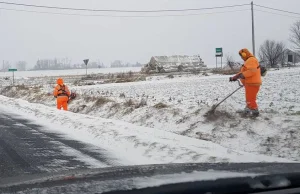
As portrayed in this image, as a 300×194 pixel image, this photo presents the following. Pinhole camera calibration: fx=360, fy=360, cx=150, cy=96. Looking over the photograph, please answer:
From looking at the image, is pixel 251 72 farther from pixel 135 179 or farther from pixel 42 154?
pixel 135 179

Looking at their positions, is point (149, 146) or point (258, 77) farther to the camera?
point (258, 77)

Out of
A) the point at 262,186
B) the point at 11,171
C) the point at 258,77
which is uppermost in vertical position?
the point at 258,77

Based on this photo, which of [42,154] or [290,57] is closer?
[42,154]

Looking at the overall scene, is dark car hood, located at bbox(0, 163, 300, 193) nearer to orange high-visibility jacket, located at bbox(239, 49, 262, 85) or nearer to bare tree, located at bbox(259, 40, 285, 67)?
orange high-visibility jacket, located at bbox(239, 49, 262, 85)

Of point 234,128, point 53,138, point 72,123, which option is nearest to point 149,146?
point 234,128

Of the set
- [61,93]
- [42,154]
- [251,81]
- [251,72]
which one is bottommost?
[42,154]

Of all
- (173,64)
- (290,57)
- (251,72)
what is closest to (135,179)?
(251,72)

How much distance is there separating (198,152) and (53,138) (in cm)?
405

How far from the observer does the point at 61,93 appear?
51.0ft

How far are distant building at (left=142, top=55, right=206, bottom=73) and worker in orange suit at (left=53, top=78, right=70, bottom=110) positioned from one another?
142 feet

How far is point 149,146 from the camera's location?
767cm

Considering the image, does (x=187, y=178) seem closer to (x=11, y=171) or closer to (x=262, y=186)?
(x=262, y=186)

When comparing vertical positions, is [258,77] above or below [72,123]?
above

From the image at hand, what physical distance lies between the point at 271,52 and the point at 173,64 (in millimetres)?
18450
